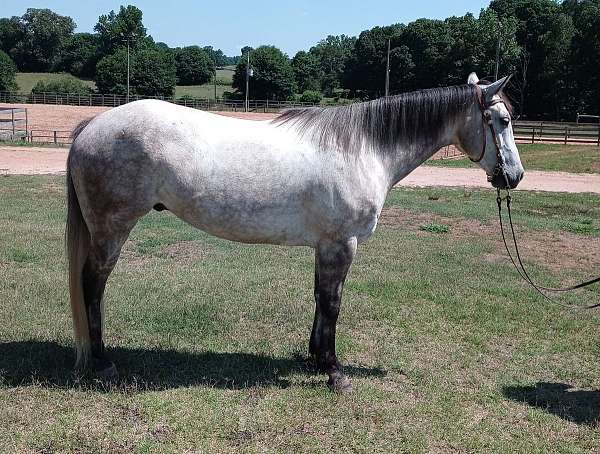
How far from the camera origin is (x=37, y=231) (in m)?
9.27

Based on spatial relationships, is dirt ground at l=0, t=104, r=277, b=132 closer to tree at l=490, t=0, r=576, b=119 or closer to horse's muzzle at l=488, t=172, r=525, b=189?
tree at l=490, t=0, r=576, b=119

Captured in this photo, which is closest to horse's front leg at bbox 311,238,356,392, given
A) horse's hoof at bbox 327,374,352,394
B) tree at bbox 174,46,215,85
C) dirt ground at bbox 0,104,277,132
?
horse's hoof at bbox 327,374,352,394

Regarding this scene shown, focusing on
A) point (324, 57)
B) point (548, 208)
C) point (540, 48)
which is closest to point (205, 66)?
point (324, 57)

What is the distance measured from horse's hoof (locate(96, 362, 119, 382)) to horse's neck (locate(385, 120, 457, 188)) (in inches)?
101

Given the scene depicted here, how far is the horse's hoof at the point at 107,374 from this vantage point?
432cm

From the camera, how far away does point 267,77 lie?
73.9 metres

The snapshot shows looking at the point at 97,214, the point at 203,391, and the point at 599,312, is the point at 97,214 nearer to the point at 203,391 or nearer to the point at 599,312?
the point at 203,391

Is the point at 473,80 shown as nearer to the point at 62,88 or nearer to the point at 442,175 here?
the point at 442,175

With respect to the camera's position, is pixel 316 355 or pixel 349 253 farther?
pixel 316 355

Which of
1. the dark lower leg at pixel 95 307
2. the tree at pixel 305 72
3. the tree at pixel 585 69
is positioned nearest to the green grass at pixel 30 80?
the tree at pixel 305 72

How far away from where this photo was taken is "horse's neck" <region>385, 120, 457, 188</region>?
181 inches

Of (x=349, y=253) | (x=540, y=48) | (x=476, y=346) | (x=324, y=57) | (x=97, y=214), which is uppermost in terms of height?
(x=324, y=57)

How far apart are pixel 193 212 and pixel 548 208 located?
11.9 meters

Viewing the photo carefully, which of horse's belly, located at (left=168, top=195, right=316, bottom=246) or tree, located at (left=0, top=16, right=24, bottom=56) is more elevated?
tree, located at (left=0, top=16, right=24, bottom=56)
